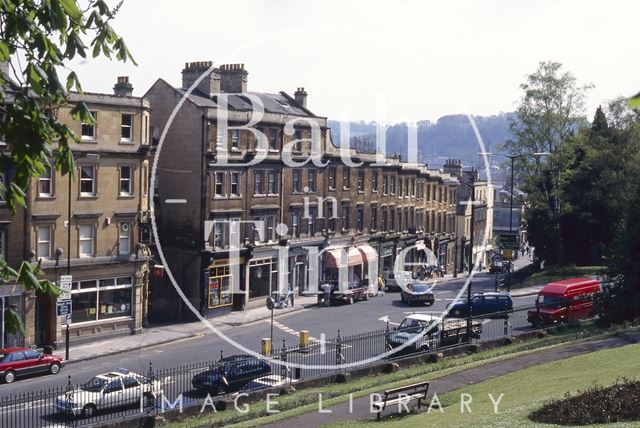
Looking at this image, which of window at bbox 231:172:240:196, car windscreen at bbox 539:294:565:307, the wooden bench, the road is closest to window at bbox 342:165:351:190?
the road

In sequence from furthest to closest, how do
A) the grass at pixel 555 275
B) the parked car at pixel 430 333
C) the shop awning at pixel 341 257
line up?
1. the grass at pixel 555 275
2. the shop awning at pixel 341 257
3. the parked car at pixel 430 333

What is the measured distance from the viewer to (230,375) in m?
28.6

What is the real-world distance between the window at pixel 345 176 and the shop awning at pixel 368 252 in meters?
5.16

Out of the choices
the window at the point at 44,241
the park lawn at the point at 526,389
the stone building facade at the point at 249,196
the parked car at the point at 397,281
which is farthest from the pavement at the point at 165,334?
the park lawn at the point at 526,389

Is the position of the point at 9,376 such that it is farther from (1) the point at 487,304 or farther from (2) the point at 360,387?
(1) the point at 487,304

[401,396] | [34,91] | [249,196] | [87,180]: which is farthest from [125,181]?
[34,91]

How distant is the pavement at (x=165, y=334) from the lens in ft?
131

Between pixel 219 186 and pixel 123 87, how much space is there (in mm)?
8635

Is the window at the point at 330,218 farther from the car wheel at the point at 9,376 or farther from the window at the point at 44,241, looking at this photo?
the car wheel at the point at 9,376

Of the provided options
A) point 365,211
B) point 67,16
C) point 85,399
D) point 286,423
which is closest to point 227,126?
point 365,211

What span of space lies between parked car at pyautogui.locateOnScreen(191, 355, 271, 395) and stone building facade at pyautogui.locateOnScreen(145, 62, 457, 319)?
21.2 metres

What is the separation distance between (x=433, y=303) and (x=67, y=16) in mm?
46382

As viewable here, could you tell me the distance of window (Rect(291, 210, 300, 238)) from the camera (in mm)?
58906

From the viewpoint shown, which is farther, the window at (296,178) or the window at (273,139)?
the window at (296,178)
